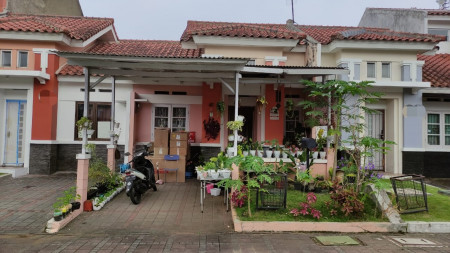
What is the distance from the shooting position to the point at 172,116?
457 inches

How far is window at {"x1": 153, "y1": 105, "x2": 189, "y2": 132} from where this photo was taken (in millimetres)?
11578

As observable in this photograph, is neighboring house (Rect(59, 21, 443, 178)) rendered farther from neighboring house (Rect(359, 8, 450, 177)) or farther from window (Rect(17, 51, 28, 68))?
window (Rect(17, 51, 28, 68))

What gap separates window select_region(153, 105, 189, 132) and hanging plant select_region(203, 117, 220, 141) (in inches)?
37.9

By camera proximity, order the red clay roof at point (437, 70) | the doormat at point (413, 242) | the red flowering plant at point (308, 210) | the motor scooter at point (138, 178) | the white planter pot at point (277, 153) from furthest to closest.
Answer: the red clay roof at point (437, 70)
the white planter pot at point (277, 153)
the motor scooter at point (138, 178)
the red flowering plant at point (308, 210)
the doormat at point (413, 242)

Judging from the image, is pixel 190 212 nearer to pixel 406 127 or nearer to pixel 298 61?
pixel 298 61

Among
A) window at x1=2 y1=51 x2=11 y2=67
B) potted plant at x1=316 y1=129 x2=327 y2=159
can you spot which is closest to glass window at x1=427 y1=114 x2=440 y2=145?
potted plant at x1=316 y1=129 x2=327 y2=159

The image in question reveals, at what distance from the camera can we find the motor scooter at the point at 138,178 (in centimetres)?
681

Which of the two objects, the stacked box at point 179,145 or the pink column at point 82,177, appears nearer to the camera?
the pink column at point 82,177

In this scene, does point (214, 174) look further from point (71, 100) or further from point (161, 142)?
point (71, 100)

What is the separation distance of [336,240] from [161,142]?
628 cm

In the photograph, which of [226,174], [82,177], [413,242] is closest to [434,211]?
[413,242]

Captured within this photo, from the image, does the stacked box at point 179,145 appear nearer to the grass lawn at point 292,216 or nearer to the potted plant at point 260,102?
the potted plant at point 260,102

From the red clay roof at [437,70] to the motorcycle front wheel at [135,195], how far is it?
11108 millimetres

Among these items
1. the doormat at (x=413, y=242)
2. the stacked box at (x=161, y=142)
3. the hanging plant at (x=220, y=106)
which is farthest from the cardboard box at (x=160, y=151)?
the doormat at (x=413, y=242)
